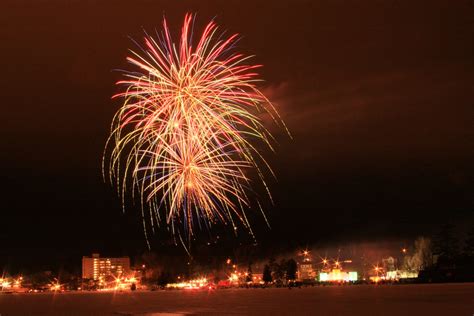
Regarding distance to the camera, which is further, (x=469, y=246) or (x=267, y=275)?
(x=267, y=275)

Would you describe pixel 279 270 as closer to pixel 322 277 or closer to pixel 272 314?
pixel 322 277

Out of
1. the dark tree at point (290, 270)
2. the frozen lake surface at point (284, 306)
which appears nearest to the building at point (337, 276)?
the dark tree at point (290, 270)

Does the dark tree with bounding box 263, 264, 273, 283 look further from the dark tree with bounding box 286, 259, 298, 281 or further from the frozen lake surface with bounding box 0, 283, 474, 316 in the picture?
the frozen lake surface with bounding box 0, 283, 474, 316

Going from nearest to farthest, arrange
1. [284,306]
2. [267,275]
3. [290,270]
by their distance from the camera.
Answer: [284,306] → [267,275] → [290,270]

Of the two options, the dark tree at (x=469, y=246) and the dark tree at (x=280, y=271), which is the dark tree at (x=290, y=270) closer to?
the dark tree at (x=280, y=271)

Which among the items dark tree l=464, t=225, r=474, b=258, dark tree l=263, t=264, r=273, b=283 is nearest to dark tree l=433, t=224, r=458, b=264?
dark tree l=464, t=225, r=474, b=258

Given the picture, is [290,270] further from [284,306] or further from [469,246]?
[284,306]

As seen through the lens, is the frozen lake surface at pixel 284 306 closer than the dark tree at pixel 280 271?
Yes

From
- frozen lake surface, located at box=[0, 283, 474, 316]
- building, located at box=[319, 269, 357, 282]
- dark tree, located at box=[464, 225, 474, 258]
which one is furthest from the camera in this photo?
building, located at box=[319, 269, 357, 282]

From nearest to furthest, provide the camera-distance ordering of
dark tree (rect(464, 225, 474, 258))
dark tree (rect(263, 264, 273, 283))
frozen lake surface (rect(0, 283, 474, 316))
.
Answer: frozen lake surface (rect(0, 283, 474, 316)) < dark tree (rect(464, 225, 474, 258)) < dark tree (rect(263, 264, 273, 283))

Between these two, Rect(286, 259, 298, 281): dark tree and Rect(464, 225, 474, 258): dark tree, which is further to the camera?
Rect(286, 259, 298, 281): dark tree

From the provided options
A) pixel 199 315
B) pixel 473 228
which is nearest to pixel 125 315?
pixel 199 315

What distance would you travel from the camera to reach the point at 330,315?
2766cm

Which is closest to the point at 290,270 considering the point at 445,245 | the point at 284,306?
the point at 445,245
